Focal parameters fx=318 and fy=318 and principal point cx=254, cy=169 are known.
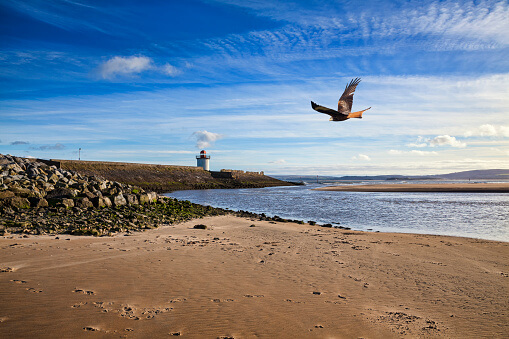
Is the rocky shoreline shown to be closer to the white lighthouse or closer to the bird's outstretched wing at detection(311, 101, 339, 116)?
the bird's outstretched wing at detection(311, 101, 339, 116)

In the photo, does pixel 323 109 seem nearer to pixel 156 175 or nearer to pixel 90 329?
pixel 90 329

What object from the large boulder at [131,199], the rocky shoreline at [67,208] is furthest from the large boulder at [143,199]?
the large boulder at [131,199]

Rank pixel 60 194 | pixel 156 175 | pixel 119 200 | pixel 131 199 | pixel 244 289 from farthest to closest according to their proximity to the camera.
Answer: pixel 156 175 → pixel 131 199 → pixel 119 200 → pixel 60 194 → pixel 244 289

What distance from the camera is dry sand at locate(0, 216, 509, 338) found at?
4625 mm

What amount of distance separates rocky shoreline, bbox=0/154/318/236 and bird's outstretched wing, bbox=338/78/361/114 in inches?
345

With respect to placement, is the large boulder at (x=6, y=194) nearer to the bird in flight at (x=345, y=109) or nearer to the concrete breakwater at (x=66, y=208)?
the concrete breakwater at (x=66, y=208)

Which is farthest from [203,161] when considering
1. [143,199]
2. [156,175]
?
[143,199]

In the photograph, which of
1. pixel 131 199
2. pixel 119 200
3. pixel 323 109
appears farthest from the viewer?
pixel 131 199

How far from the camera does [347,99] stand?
375 inches

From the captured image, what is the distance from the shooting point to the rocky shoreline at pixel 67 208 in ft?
37.6

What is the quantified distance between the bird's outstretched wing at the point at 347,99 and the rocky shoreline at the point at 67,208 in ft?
28.7

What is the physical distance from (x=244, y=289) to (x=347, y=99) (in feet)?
20.6

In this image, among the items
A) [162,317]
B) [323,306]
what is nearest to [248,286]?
[323,306]

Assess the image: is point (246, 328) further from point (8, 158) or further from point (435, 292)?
point (8, 158)
